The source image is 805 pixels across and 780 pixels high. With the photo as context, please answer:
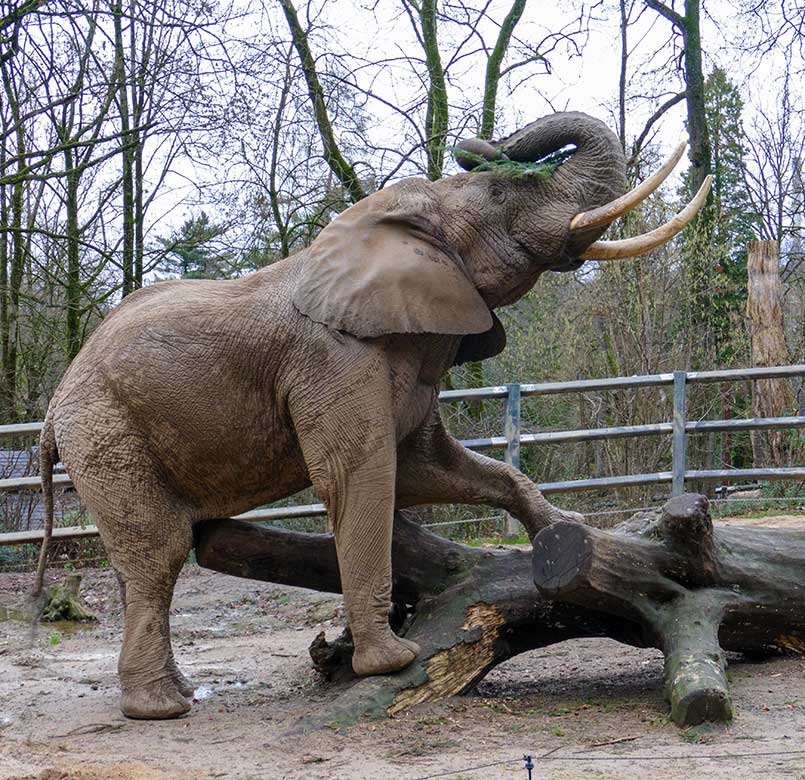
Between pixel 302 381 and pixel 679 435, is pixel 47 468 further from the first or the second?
pixel 679 435

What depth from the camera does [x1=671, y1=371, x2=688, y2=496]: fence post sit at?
430 inches

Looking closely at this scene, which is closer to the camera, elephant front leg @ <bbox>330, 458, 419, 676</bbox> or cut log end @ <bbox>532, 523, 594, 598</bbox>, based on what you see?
cut log end @ <bbox>532, 523, 594, 598</bbox>

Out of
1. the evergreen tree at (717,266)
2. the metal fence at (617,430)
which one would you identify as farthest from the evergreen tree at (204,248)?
the evergreen tree at (717,266)

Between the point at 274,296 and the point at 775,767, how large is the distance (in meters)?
3.07

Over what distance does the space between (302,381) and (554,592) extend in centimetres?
154

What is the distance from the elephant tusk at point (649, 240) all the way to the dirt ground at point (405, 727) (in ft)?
7.09

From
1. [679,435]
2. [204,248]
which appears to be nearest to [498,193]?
[679,435]

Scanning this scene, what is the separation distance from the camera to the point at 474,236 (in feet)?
17.5

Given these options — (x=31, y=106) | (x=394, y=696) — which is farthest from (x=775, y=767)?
(x=31, y=106)

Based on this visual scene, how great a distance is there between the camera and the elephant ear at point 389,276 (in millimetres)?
5086

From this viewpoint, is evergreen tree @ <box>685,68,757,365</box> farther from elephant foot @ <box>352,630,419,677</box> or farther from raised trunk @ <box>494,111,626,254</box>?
elephant foot @ <box>352,630,419,677</box>

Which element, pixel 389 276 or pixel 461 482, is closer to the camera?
pixel 389 276

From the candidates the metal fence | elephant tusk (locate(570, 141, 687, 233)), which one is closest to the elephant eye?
elephant tusk (locate(570, 141, 687, 233))

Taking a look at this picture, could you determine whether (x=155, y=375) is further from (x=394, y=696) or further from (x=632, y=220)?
(x=632, y=220)
